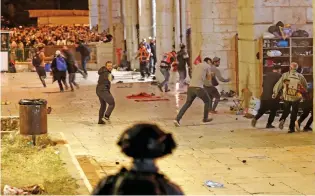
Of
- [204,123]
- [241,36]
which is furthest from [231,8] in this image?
[204,123]

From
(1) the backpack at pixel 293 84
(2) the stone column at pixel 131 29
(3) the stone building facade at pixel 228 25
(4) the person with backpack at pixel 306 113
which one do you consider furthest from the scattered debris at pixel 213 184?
(2) the stone column at pixel 131 29

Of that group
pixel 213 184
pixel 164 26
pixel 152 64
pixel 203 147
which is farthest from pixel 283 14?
pixel 152 64

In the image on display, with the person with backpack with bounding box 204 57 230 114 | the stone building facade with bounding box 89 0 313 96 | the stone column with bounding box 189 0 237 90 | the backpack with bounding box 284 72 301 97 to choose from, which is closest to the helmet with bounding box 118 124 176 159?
the backpack with bounding box 284 72 301 97

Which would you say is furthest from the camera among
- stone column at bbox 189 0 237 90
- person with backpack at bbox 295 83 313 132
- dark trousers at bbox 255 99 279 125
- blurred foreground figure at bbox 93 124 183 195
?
stone column at bbox 189 0 237 90

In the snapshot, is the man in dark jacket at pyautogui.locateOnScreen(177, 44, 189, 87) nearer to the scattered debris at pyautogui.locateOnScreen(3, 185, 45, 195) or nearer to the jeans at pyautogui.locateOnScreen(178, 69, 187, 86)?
the jeans at pyautogui.locateOnScreen(178, 69, 187, 86)

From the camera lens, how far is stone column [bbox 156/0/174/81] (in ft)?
88.6

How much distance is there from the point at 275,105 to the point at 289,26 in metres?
3.08

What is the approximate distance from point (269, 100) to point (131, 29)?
19609mm

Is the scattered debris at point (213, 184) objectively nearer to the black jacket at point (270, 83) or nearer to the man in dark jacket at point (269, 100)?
the man in dark jacket at point (269, 100)

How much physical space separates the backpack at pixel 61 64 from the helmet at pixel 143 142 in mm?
20198

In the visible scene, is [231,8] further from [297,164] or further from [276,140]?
[297,164]

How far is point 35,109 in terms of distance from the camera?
40.8 feet

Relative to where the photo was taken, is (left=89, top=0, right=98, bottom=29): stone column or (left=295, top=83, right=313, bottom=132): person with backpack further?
(left=89, top=0, right=98, bottom=29): stone column

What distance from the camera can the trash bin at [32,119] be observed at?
40.5 feet
